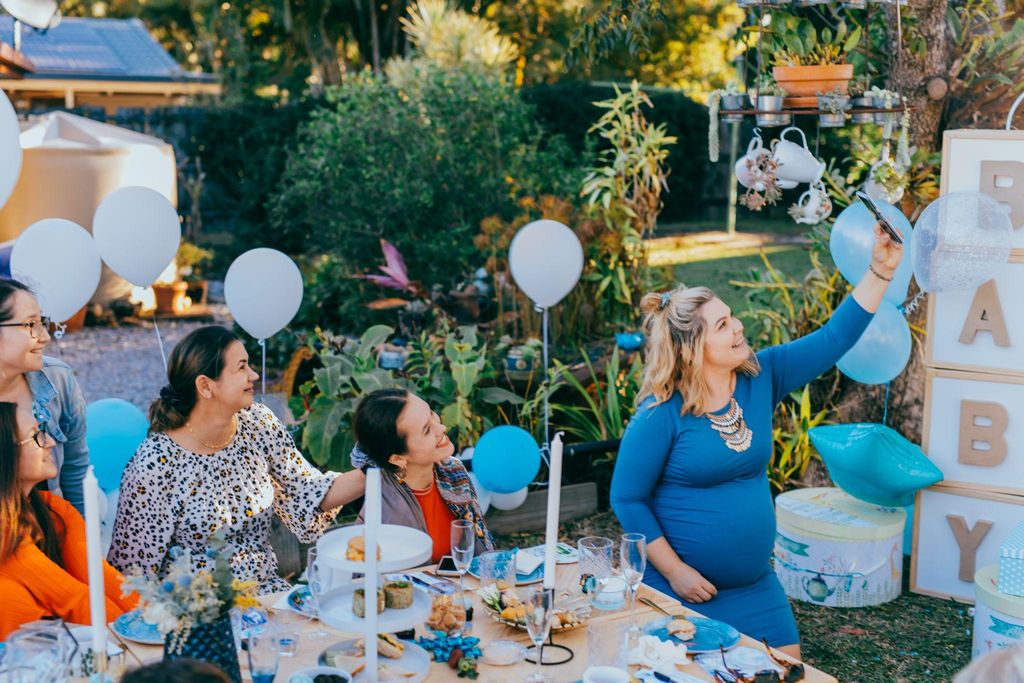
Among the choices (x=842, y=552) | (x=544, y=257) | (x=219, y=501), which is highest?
(x=544, y=257)

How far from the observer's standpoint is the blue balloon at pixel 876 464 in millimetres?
4223

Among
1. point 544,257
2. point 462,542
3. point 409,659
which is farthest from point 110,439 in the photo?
point 409,659

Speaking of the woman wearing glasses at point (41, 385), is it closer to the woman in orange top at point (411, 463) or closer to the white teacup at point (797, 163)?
the woman in orange top at point (411, 463)

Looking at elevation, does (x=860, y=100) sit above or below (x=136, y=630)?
above

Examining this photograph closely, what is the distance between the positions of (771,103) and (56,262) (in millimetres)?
2745

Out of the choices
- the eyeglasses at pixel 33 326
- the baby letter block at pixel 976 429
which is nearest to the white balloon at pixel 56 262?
the eyeglasses at pixel 33 326

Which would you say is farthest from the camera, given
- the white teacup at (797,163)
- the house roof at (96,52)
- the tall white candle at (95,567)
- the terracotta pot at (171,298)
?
the house roof at (96,52)

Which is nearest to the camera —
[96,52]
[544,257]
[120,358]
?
[544,257]

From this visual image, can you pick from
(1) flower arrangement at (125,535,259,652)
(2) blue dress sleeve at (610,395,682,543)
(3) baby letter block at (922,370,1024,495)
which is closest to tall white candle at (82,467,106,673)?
(1) flower arrangement at (125,535,259,652)

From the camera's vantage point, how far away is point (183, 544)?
3.09 metres

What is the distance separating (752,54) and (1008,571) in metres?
2.93

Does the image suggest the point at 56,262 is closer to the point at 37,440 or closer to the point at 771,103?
the point at 37,440

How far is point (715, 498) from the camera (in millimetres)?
3141

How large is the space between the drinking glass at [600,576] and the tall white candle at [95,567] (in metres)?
1.04
